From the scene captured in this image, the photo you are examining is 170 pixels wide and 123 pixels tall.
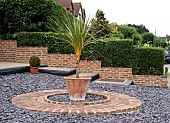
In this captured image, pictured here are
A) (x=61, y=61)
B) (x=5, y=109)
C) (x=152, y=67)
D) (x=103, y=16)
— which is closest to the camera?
(x=5, y=109)

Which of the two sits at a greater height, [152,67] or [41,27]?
[41,27]

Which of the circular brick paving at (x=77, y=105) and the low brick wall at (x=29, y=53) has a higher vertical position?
the low brick wall at (x=29, y=53)

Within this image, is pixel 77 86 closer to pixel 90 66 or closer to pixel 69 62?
pixel 90 66

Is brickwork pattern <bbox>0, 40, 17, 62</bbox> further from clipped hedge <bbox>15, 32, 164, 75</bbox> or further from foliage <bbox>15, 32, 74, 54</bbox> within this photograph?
clipped hedge <bbox>15, 32, 164, 75</bbox>

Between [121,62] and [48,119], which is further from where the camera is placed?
[121,62]

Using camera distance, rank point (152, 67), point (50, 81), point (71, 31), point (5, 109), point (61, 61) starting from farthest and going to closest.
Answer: point (61, 61) < point (152, 67) < point (50, 81) < point (71, 31) < point (5, 109)

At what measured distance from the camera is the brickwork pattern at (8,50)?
1242 centimetres

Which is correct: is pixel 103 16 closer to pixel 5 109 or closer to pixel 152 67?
pixel 152 67

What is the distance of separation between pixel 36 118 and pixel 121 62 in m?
6.67

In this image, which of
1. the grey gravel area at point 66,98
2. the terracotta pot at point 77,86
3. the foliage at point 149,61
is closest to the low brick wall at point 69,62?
the foliage at point 149,61

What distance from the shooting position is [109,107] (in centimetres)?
552

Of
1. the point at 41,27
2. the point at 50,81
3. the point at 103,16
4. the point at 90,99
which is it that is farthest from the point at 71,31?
the point at 103,16

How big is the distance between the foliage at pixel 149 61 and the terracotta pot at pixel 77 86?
499 cm

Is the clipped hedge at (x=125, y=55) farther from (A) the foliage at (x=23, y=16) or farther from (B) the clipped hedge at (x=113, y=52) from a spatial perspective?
(A) the foliage at (x=23, y=16)
